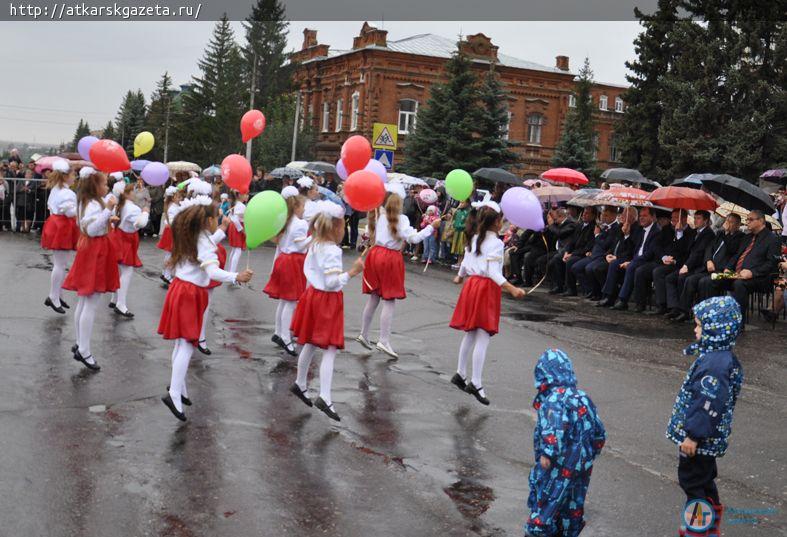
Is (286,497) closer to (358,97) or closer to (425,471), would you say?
(425,471)

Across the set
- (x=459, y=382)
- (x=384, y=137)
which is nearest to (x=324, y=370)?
(x=459, y=382)

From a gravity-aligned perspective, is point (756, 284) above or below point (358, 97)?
below

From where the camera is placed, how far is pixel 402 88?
197ft

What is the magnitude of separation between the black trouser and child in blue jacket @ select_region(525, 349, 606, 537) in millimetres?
620

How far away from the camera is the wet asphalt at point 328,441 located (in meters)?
5.90

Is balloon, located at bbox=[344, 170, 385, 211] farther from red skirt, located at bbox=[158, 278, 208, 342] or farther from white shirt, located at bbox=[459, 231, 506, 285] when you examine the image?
red skirt, located at bbox=[158, 278, 208, 342]

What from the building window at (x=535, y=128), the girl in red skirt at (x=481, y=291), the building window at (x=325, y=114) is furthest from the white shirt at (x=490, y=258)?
the building window at (x=325, y=114)

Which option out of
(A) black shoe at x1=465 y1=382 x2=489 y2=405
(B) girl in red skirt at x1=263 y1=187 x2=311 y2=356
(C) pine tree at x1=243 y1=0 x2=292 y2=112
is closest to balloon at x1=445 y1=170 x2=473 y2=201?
(B) girl in red skirt at x1=263 y1=187 x2=311 y2=356

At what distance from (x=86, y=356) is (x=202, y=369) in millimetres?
1172

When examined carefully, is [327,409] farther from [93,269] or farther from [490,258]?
[93,269]

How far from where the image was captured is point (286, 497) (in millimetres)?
6168

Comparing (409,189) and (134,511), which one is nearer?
(134,511)

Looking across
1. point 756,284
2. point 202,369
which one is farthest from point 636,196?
point 202,369

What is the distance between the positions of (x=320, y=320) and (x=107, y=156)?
520 centimetres
